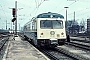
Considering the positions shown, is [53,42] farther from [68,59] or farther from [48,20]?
[68,59]

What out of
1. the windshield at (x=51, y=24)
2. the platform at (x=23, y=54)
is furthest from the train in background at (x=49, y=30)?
the platform at (x=23, y=54)

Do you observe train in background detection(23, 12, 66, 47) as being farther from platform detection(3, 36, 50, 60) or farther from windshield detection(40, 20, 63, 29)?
platform detection(3, 36, 50, 60)

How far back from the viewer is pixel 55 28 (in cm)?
1812

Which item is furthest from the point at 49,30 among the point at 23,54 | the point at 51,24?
the point at 23,54

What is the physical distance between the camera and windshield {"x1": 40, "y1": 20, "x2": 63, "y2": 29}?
59.2 ft

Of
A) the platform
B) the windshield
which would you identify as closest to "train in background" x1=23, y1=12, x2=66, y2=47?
the windshield

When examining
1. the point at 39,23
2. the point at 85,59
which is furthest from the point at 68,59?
the point at 39,23

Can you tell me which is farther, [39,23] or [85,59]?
[39,23]

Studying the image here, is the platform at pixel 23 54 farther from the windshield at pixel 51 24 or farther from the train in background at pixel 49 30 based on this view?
the windshield at pixel 51 24

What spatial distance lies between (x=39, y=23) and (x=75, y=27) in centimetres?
5936

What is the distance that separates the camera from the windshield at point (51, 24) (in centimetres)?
1804

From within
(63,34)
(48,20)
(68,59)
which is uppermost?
(48,20)

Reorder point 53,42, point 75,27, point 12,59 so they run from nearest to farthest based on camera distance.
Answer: point 12,59 < point 53,42 < point 75,27

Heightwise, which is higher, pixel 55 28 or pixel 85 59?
pixel 55 28
